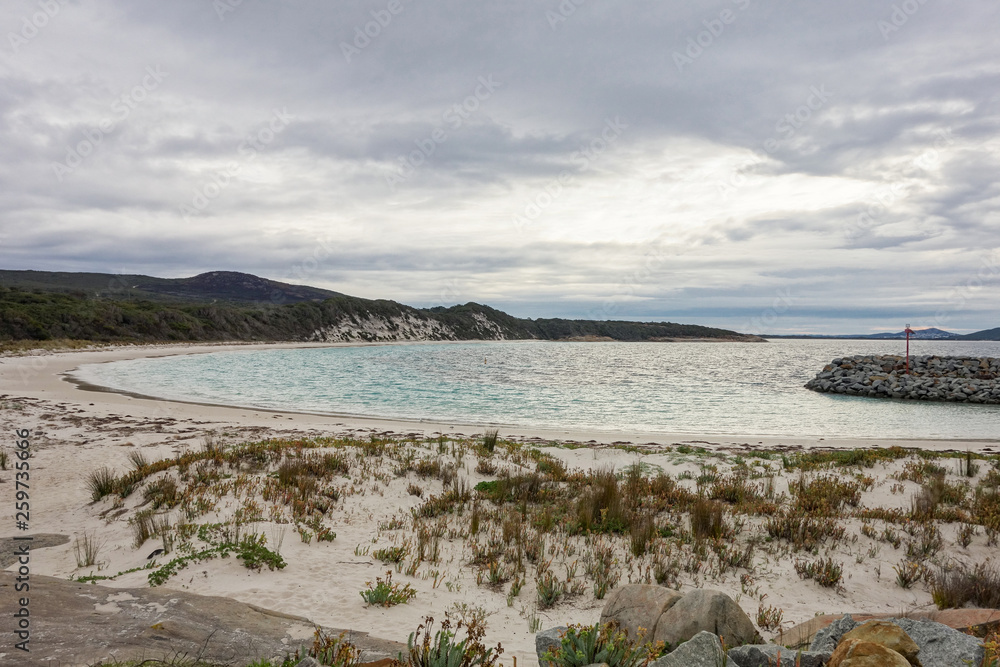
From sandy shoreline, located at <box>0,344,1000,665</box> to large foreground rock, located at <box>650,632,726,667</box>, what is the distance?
5.12 ft

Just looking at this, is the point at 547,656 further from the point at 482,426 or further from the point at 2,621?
the point at 482,426

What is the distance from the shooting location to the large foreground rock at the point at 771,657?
358 centimetres

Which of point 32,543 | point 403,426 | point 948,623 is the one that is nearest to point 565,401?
point 403,426

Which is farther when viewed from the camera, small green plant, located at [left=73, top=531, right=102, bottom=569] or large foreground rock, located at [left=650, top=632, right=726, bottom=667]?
small green plant, located at [left=73, top=531, right=102, bottom=569]

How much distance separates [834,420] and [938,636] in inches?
1085

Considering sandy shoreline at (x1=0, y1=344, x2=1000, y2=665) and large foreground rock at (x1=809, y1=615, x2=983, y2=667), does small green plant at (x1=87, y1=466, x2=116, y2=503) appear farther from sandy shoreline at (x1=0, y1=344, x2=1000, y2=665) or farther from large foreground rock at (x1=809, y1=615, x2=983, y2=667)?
large foreground rock at (x1=809, y1=615, x2=983, y2=667)

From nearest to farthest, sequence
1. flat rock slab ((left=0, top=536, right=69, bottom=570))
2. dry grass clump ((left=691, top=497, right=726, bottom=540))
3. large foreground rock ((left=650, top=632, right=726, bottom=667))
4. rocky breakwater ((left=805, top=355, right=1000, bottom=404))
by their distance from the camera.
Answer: large foreground rock ((left=650, top=632, right=726, bottom=667)), flat rock slab ((left=0, top=536, right=69, bottom=570)), dry grass clump ((left=691, top=497, right=726, bottom=540)), rocky breakwater ((left=805, top=355, right=1000, bottom=404))

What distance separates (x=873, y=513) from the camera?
28.8ft

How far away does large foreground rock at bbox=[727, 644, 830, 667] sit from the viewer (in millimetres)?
3576

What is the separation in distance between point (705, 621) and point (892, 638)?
1.38m

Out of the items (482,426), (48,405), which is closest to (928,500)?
(482,426)

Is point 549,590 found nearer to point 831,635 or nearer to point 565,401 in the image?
point 831,635

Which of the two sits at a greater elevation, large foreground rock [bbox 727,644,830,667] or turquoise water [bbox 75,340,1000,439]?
large foreground rock [bbox 727,644,830,667]

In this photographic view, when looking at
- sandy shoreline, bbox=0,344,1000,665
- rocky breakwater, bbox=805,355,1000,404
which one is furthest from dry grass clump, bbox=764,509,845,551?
rocky breakwater, bbox=805,355,1000,404
